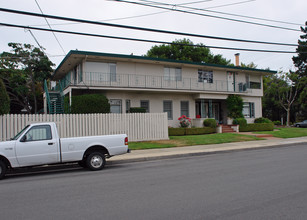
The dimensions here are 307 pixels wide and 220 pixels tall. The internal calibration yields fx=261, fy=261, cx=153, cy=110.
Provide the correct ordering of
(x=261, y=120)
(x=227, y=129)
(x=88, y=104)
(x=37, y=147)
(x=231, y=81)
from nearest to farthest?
(x=37, y=147), (x=88, y=104), (x=227, y=129), (x=231, y=81), (x=261, y=120)

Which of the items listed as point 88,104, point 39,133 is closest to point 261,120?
point 88,104

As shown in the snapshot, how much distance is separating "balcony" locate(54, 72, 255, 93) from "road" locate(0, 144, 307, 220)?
489 inches

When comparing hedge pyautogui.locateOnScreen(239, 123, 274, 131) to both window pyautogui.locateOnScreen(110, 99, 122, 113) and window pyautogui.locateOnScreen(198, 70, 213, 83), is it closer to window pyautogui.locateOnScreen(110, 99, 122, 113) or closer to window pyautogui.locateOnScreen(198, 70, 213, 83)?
window pyautogui.locateOnScreen(198, 70, 213, 83)

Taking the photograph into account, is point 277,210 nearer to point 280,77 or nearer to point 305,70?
point 280,77

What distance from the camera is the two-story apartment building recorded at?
20672mm

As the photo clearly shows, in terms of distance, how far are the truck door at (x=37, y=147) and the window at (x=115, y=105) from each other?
12.7 metres

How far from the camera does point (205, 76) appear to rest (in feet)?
85.8

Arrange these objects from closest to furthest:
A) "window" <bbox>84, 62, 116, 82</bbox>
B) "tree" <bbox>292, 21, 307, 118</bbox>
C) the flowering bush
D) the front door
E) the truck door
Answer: the truck door → "window" <bbox>84, 62, 116, 82</bbox> → the flowering bush → the front door → "tree" <bbox>292, 21, 307, 118</bbox>

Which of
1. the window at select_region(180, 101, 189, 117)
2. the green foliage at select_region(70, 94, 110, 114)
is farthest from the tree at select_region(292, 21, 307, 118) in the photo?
the green foliage at select_region(70, 94, 110, 114)

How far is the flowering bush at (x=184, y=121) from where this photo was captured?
2297cm

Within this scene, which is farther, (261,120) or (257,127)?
(261,120)

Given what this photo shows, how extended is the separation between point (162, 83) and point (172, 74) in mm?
1632

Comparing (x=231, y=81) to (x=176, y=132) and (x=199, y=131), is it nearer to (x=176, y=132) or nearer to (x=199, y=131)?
(x=199, y=131)

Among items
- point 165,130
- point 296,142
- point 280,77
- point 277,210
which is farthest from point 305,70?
point 277,210
